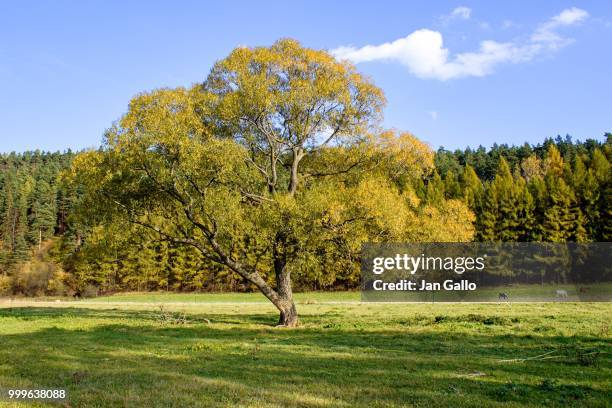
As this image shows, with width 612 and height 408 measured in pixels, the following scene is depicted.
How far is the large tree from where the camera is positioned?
2356cm

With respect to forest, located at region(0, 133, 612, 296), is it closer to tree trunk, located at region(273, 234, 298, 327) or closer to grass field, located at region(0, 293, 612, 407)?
tree trunk, located at region(273, 234, 298, 327)

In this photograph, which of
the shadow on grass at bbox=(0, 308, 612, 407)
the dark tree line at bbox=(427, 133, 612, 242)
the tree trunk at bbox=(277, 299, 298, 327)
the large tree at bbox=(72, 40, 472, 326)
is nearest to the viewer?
the shadow on grass at bbox=(0, 308, 612, 407)

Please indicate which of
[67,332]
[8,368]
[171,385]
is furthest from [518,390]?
[67,332]

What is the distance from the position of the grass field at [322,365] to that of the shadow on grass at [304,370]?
0.03 m

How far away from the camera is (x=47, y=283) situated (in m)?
85.9

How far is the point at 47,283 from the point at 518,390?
90649 mm

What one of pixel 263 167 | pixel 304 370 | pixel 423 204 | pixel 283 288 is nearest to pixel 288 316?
pixel 283 288

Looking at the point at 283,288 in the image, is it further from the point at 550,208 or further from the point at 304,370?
the point at 550,208

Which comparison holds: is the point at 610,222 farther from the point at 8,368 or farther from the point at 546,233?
the point at 8,368

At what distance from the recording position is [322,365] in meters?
13.2

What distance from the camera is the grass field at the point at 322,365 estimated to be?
9.51 meters

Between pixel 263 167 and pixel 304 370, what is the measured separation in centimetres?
1725

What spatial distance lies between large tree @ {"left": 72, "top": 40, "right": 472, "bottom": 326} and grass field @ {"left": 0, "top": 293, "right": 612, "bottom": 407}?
15.2 ft

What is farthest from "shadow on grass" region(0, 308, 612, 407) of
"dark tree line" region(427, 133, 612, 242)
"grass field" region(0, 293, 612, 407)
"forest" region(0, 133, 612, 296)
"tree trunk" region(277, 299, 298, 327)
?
"dark tree line" region(427, 133, 612, 242)
